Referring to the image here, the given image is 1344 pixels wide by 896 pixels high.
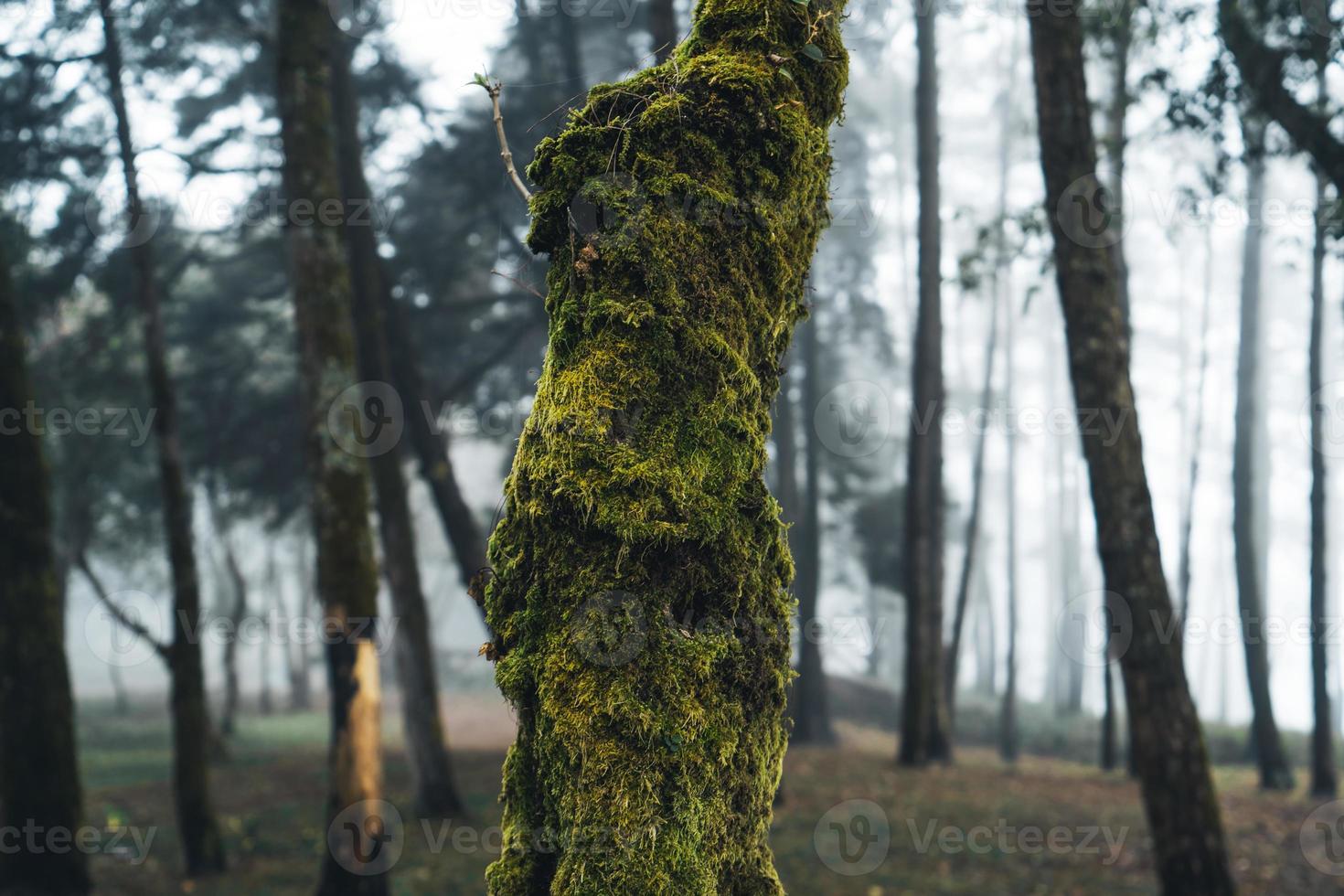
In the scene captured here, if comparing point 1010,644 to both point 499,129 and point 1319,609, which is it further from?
point 499,129

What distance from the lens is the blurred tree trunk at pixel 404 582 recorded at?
1141 centimetres

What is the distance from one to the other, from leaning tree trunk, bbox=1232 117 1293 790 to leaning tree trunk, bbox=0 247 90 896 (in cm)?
1408

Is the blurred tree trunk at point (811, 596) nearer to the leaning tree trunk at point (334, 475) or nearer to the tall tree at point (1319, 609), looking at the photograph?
the tall tree at point (1319, 609)

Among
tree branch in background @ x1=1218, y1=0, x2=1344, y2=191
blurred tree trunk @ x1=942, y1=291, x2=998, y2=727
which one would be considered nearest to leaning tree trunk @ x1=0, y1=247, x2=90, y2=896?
tree branch in background @ x1=1218, y1=0, x2=1344, y2=191

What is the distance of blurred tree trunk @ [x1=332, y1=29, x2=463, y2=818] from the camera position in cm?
1141

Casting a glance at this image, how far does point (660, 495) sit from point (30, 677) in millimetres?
7727

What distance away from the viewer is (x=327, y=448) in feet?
25.2

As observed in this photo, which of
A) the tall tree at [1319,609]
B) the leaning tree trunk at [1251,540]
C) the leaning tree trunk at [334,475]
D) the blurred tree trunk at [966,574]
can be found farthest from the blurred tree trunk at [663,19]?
the blurred tree trunk at [966,574]

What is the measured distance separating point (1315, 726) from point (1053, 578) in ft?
116

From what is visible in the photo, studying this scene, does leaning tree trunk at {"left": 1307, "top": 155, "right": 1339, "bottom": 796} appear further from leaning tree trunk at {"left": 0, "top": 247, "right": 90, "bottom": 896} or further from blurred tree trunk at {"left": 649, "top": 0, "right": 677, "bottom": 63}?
leaning tree trunk at {"left": 0, "top": 247, "right": 90, "bottom": 896}

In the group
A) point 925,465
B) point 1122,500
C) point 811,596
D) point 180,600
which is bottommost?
point 811,596

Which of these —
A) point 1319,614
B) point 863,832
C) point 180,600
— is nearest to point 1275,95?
point 1319,614

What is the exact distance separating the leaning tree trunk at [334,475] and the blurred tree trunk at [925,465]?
898 centimetres

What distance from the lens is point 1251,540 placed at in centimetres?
1593
